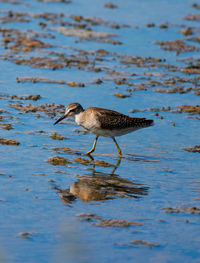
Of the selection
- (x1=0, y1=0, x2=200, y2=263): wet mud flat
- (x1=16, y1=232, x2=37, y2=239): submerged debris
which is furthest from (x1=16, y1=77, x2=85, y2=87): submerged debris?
(x1=16, y1=232, x2=37, y2=239): submerged debris

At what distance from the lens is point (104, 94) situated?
50.9 ft

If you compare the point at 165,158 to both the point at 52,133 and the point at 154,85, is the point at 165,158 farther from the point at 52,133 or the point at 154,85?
the point at 154,85

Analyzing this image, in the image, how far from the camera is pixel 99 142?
12391mm

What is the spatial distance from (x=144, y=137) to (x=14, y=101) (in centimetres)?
352

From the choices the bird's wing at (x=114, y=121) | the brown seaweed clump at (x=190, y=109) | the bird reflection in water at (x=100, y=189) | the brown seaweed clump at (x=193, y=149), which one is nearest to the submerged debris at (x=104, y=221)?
the bird reflection in water at (x=100, y=189)

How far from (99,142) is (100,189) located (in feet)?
10.5

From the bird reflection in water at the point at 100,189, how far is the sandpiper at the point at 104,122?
1.49m

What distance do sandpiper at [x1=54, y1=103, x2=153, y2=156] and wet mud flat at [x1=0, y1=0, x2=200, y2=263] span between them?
394 millimetres

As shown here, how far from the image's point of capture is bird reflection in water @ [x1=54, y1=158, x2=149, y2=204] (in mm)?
8805

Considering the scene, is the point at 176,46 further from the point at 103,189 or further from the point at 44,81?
the point at 103,189

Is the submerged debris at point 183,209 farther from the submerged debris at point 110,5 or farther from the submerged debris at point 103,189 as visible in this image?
the submerged debris at point 110,5

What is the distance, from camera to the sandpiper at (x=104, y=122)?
37.8ft

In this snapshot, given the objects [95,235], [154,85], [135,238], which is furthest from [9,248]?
[154,85]

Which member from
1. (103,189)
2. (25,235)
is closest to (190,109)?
(103,189)
